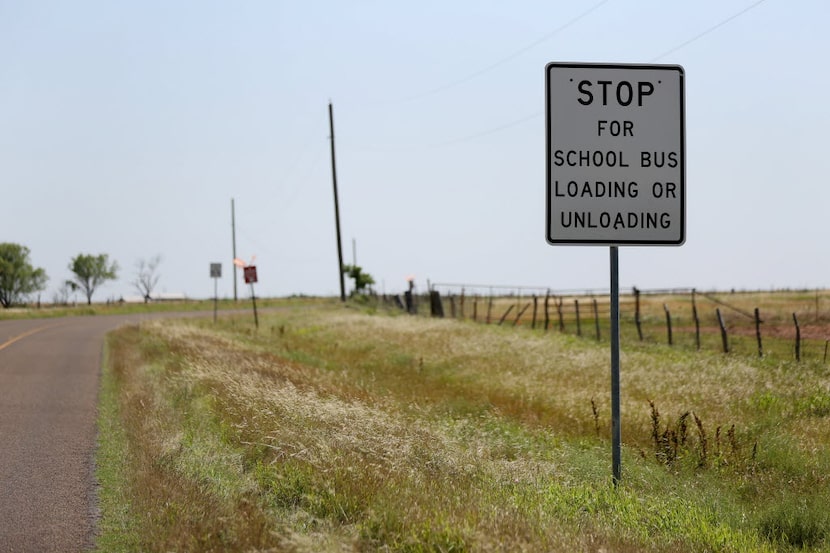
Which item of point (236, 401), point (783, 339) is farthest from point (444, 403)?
point (783, 339)

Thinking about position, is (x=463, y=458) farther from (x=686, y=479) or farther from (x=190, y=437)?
(x=190, y=437)

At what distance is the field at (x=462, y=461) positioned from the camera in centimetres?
574

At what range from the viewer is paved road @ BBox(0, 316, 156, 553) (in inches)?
283

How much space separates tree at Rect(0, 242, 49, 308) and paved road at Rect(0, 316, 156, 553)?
9017cm

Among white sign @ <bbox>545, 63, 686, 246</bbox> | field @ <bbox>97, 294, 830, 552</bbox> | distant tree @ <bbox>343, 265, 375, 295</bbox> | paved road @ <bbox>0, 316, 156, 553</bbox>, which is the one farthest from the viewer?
distant tree @ <bbox>343, 265, 375, 295</bbox>

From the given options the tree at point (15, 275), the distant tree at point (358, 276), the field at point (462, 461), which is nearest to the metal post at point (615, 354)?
the field at point (462, 461)

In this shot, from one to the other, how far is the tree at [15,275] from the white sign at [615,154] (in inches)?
4315

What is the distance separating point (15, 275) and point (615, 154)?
4459 inches

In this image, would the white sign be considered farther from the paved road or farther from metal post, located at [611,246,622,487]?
the paved road

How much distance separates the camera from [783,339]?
28.2 meters

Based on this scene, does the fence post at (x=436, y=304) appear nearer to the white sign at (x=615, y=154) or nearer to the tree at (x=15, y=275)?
the white sign at (x=615, y=154)

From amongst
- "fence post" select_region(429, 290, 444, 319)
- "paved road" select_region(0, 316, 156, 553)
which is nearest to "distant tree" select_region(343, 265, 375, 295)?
"fence post" select_region(429, 290, 444, 319)

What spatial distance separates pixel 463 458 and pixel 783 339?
23.3 meters

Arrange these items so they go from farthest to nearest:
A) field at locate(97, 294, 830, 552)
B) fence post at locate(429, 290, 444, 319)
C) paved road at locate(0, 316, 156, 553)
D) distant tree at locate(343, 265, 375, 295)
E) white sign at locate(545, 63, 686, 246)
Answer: distant tree at locate(343, 265, 375, 295) → fence post at locate(429, 290, 444, 319) → white sign at locate(545, 63, 686, 246) → paved road at locate(0, 316, 156, 553) → field at locate(97, 294, 830, 552)
